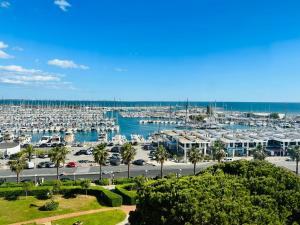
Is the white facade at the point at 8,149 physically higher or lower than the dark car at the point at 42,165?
higher

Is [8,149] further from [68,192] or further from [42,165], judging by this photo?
[68,192]

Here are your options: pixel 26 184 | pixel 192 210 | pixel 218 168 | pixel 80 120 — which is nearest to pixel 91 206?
pixel 26 184

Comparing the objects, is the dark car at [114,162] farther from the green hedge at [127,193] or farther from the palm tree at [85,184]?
the palm tree at [85,184]

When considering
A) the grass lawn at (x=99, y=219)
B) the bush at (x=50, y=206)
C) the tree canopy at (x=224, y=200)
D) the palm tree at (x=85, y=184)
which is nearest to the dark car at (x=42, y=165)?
the palm tree at (x=85, y=184)

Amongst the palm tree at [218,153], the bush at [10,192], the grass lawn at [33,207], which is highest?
the palm tree at [218,153]

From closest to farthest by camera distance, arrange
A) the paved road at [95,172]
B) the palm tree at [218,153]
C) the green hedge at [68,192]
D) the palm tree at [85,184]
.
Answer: the green hedge at [68,192]
the palm tree at [85,184]
the paved road at [95,172]
the palm tree at [218,153]

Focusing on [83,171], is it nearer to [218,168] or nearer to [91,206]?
[91,206]

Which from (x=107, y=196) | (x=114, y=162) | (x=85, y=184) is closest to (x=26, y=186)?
(x=85, y=184)

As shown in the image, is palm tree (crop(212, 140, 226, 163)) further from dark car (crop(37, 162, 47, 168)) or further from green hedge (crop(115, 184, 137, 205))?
dark car (crop(37, 162, 47, 168))
